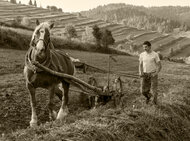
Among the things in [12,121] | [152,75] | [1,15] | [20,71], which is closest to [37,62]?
[12,121]

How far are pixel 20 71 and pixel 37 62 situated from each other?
14945mm

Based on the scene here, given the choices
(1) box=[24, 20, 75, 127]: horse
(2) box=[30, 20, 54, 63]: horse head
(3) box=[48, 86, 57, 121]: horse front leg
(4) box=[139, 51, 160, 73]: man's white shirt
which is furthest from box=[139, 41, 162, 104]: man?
(2) box=[30, 20, 54, 63]: horse head

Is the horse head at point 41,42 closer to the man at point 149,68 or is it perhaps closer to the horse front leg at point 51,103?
the horse front leg at point 51,103

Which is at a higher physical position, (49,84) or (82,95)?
(49,84)

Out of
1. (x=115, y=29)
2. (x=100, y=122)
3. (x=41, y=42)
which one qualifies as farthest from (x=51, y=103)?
(x=115, y=29)

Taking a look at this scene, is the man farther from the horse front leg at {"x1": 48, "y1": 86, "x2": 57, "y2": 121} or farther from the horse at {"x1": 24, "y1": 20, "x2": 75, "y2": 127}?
the horse front leg at {"x1": 48, "y1": 86, "x2": 57, "y2": 121}

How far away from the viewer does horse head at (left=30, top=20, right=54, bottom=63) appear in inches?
314

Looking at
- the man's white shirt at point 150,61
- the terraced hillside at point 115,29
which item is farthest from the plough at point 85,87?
the terraced hillside at point 115,29

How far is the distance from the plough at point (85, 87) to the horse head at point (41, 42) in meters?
0.20

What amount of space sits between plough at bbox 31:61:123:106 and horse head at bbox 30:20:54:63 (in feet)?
0.67

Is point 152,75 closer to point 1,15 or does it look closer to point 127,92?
point 127,92

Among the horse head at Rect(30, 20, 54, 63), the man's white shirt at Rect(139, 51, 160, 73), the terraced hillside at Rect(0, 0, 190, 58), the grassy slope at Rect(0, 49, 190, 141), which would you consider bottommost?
the terraced hillside at Rect(0, 0, 190, 58)

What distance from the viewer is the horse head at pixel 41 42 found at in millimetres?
7986

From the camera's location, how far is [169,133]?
827 centimetres
